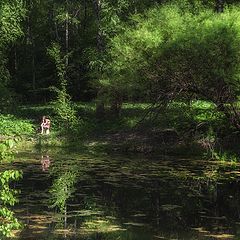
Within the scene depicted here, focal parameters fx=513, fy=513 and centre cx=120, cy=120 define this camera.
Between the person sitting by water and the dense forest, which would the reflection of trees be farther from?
the person sitting by water

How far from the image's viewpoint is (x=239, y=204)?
45.6 feet

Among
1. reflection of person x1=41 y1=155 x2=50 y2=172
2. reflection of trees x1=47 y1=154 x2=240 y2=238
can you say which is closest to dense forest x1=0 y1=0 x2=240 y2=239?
reflection of person x1=41 y1=155 x2=50 y2=172

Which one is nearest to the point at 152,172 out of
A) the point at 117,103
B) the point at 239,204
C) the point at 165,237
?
the point at 239,204

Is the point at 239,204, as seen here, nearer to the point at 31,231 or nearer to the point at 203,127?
the point at 31,231

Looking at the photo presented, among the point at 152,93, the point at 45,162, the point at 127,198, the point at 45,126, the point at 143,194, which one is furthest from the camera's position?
the point at 45,126

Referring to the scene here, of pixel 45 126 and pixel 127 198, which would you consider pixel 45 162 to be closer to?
pixel 127 198

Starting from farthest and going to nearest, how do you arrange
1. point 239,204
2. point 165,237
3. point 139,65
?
point 139,65 < point 239,204 < point 165,237

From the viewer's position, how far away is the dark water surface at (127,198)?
10914 millimetres

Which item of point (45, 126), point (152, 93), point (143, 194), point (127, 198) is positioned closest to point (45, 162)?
point (152, 93)

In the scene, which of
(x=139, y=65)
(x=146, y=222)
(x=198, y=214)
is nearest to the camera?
(x=146, y=222)

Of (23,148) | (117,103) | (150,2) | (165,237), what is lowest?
(165,237)

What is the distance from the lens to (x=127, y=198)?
14.4 metres

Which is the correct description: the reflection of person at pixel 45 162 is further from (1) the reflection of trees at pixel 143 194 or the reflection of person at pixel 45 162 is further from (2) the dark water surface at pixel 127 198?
(1) the reflection of trees at pixel 143 194

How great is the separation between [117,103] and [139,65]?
22.7 ft
